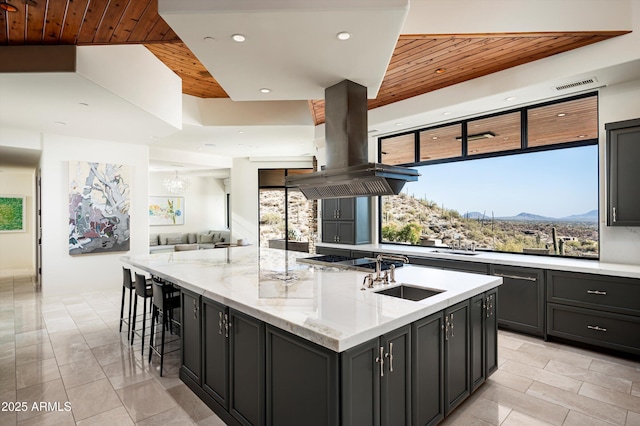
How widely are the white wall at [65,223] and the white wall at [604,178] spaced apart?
743 centimetres

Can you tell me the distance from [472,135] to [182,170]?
27.1 feet

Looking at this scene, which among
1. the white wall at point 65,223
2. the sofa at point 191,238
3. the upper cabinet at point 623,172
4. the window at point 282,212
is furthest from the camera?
the sofa at point 191,238

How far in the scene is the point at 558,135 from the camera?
4.10 metres

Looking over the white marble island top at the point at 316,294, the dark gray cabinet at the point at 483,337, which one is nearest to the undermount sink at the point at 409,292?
the white marble island top at the point at 316,294

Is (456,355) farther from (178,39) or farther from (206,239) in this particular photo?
(206,239)

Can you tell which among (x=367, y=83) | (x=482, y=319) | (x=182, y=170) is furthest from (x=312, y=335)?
(x=182, y=170)

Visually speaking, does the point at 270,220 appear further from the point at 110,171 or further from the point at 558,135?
the point at 558,135

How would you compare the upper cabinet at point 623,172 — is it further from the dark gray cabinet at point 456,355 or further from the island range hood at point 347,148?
the dark gray cabinet at point 456,355

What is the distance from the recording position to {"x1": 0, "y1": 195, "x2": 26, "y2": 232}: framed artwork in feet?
28.3

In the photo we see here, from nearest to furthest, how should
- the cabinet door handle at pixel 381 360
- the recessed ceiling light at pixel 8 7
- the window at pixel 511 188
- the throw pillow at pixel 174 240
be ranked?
the cabinet door handle at pixel 381 360, the recessed ceiling light at pixel 8 7, the window at pixel 511 188, the throw pillow at pixel 174 240

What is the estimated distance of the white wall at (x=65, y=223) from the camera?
5.67 m

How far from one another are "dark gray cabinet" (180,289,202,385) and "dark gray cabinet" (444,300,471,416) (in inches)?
71.4

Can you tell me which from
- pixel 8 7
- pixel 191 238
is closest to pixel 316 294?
pixel 8 7

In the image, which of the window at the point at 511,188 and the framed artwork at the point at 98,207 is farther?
the framed artwork at the point at 98,207
